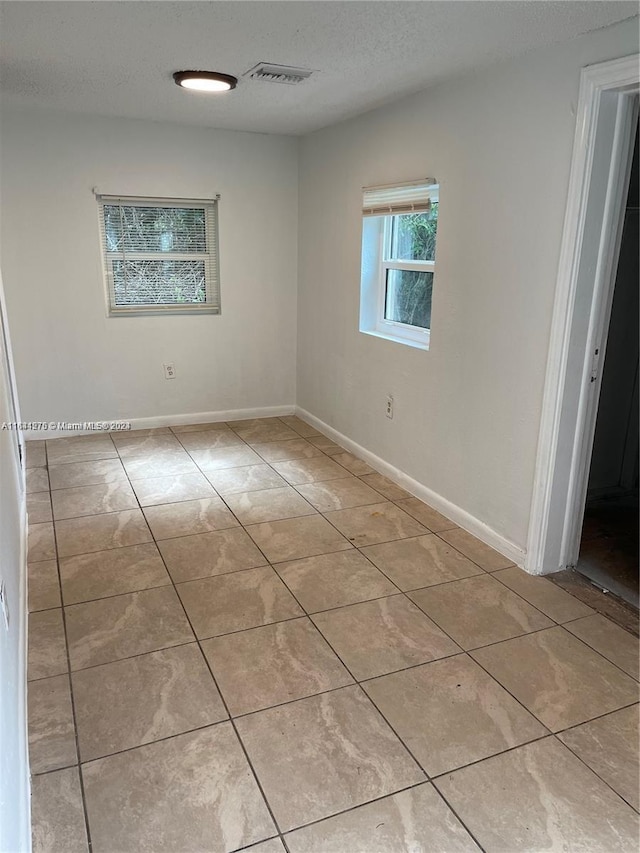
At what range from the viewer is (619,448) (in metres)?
3.54

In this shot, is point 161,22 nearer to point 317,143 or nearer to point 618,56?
point 618,56

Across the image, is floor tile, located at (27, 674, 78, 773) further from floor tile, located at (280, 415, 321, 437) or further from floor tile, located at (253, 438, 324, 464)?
floor tile, located at (280, 415, 321, 437)

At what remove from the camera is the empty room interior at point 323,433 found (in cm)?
167

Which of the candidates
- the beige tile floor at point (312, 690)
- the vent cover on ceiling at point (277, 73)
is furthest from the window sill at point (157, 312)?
the vent cover on ceiling at point (277, 73)

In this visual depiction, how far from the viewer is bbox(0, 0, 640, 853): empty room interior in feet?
5.49

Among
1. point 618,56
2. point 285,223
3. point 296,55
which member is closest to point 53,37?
point 296,55

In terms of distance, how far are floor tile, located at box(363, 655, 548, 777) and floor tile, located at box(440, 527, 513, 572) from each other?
73cm

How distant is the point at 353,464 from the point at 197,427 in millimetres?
1423

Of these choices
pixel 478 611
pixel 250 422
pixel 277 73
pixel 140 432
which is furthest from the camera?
pixel 250 422

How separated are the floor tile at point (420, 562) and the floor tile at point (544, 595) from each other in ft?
0.48

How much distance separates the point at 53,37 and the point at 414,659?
8.89 feet

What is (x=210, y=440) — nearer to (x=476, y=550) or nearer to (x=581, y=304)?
(x=476, y=550)

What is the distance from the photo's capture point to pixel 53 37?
235 centimetres

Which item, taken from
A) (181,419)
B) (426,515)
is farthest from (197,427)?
(426,515)
